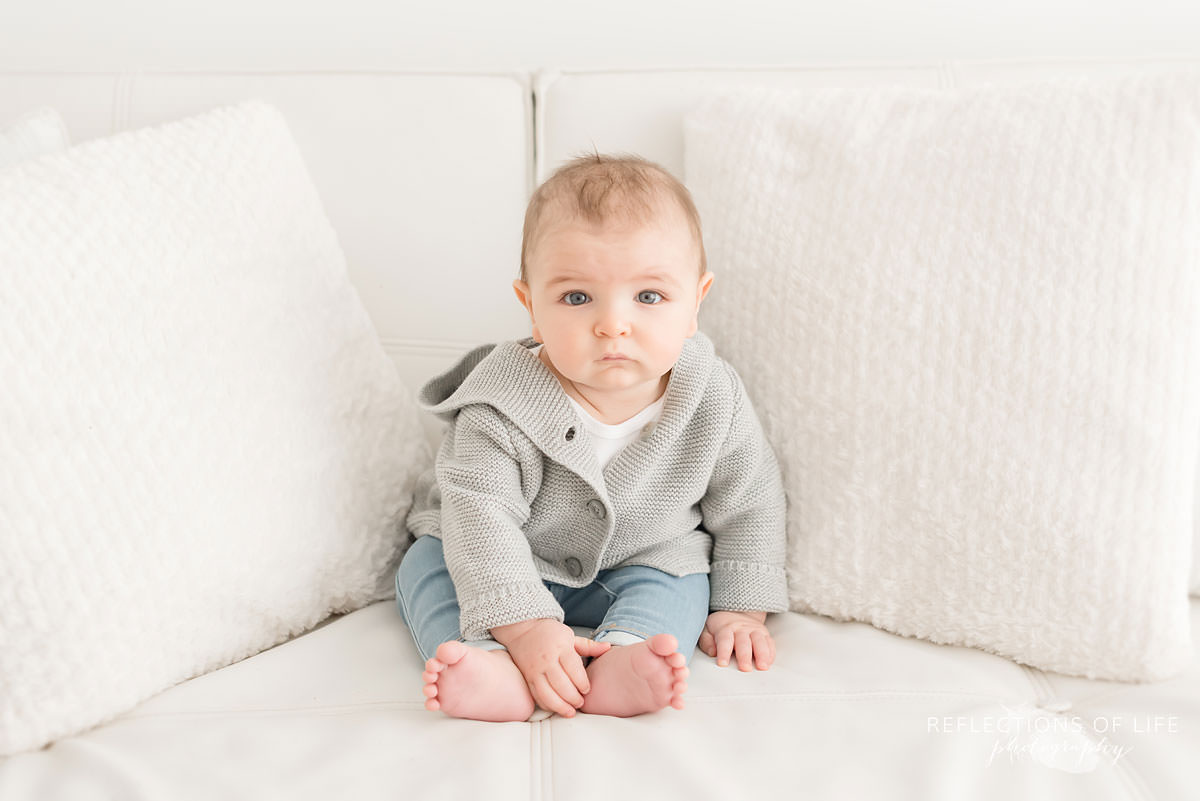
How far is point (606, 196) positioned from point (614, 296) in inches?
3.9

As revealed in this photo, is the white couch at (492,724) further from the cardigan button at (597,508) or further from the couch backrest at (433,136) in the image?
the cardigan button at (597,508)

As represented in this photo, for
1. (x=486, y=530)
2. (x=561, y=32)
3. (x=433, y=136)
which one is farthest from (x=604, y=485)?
(x=561, y=32)

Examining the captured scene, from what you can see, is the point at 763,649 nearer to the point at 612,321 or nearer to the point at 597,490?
the point at 597,490

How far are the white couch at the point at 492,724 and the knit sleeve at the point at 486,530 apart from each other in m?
0.10

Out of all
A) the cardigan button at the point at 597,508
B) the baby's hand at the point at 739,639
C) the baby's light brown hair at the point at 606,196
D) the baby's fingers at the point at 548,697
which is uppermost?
the baby's light brown hair at the point at 606,196

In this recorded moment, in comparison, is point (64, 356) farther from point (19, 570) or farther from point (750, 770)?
point (750, 770)

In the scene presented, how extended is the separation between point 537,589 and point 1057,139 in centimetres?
70

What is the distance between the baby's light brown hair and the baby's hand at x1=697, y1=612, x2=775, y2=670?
378 mm

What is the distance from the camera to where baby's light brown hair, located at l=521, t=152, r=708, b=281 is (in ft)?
2.96

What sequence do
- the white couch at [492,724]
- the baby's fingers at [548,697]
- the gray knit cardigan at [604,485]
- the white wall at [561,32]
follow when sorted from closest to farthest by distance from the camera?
the white couch at [492,724], the baby's fingers at [548,697], the gray knit cardigan at [604,485], the white wall at [561,32]

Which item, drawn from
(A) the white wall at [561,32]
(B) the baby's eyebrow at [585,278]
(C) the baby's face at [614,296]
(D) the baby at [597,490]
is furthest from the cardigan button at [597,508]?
(A) the white wall at [561,32]

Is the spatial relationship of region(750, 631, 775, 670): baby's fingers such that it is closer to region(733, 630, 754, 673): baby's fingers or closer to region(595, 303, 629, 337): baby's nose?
region(733, 630, 754, 673): baby's fingers

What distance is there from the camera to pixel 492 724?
83cm

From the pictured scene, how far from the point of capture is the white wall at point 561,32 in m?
1.32
